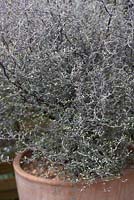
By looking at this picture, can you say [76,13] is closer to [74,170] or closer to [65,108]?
[65,108]

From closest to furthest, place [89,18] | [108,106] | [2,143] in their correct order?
A: [108,106] < [89,18] < [2,143]

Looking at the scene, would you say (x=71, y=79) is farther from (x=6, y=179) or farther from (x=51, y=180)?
(x=6, y=179)

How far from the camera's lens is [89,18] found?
5.65 feet

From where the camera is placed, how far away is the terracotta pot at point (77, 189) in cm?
159

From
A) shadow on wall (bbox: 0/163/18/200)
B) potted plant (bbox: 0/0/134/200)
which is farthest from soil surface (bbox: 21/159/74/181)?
shadow on wall (bbox: 0/163/18/200)

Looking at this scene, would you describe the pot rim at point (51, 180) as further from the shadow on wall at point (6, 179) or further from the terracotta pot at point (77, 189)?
the shadow on wall at point (6, 179)

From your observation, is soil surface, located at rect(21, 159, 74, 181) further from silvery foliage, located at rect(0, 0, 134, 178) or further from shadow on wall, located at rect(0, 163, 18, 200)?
shadow on wall, located at rect(0, 163, 18, 200)

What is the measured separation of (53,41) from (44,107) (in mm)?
250

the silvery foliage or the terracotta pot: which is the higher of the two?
the silvery foliage

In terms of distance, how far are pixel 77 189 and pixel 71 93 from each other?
36cm

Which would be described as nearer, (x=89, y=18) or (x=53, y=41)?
(x=53, y=41)

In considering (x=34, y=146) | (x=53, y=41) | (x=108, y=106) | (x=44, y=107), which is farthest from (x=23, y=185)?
(x=53, y=41)

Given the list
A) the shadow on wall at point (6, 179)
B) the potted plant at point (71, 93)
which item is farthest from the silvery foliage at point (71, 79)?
the shadow on wall at point (6, 179)

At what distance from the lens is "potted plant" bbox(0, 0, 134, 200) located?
1566 mm
